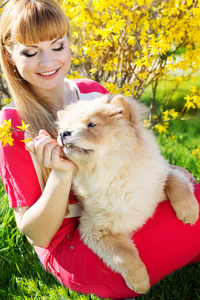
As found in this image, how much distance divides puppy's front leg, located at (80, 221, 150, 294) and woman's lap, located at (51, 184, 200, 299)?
7 centimetres

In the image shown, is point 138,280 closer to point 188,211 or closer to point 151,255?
point 151,255

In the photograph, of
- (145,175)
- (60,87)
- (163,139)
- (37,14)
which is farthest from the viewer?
(163,139)

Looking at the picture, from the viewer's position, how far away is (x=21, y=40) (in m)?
2.01

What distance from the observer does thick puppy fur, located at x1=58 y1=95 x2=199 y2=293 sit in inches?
67.4

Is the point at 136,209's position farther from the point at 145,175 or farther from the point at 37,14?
the point at 37,14

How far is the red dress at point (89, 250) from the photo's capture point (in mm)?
1930

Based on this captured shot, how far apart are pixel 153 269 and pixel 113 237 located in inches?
11.7

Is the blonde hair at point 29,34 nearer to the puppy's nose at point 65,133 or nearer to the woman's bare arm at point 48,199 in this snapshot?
the woman's bare arm at point 48,199

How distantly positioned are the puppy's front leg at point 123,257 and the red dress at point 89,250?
7cm

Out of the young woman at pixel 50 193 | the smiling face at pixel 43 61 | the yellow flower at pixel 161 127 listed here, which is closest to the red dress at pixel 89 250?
the young woman at pixel 50 193

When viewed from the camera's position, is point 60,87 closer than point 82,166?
No

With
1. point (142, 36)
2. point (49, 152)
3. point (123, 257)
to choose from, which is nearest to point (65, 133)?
point (49, 152)

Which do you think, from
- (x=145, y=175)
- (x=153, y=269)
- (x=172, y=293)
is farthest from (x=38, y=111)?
(x=172, y=293)

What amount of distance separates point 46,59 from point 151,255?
127 cm
